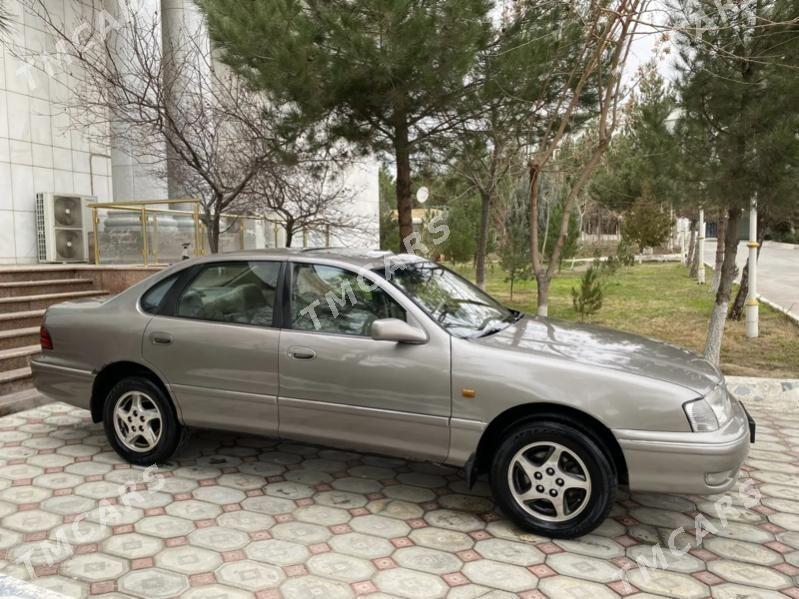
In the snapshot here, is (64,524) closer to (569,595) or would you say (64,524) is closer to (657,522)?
(569,595)

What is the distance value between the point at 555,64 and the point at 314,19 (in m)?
2.71

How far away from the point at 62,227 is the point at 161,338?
355 inches

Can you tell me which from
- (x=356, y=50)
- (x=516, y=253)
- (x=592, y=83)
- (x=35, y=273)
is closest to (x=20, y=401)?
(x=35, y=273)

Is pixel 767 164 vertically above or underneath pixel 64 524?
above

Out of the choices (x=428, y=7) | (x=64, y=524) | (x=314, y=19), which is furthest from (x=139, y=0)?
(x=64, y=524)

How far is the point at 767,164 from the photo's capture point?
611 cm

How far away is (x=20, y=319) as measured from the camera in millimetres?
7621

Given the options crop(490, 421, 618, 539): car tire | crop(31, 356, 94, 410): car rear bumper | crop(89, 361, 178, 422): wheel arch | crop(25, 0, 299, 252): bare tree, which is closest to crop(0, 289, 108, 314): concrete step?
crop(25, 0, 299, 252): bare tree

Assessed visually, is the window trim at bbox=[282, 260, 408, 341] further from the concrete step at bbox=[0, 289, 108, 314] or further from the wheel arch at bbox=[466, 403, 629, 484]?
the concrete step at bbox=[0, 289, 108, 314]

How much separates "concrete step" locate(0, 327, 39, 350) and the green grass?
7.87 metres

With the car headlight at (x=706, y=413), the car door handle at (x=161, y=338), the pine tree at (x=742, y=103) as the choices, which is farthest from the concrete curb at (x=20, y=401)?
the pine tree at (x=742, y=103)

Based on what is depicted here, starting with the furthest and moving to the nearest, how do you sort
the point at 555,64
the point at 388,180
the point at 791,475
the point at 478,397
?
the point at 388,180
the point at 555,64
the point at 791,475
the point at 478,397

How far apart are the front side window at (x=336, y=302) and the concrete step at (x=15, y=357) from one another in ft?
13.0

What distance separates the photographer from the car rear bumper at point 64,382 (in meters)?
4.53
